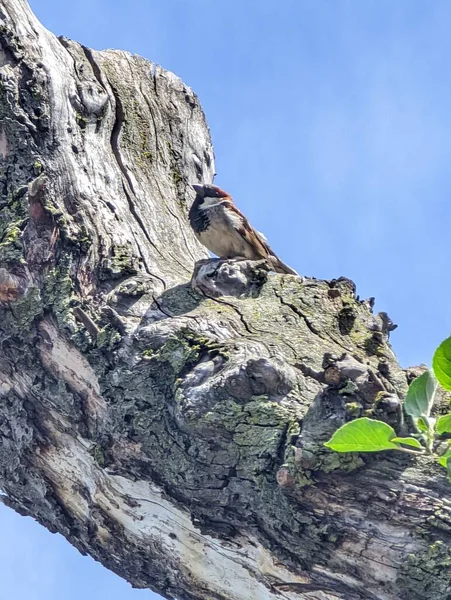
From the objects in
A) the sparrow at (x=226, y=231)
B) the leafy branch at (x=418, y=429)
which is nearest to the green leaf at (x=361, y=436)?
the leafy branch at (x=418, y=429)

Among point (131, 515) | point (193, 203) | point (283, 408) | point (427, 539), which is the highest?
point (193, 203)

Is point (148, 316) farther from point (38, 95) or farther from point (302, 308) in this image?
point (38, 95)

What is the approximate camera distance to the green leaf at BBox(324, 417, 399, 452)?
2213mm

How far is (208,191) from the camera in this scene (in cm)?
504

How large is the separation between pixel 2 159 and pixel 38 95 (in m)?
0.38

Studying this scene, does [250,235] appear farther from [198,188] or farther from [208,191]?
[198,188]

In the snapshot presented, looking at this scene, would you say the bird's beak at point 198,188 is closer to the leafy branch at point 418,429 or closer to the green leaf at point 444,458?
the leafy branch at point 418,429

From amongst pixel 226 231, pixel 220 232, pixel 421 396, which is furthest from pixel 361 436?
pixel 226 231

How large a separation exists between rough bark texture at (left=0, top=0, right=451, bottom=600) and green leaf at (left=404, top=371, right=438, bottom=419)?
0.07 meters

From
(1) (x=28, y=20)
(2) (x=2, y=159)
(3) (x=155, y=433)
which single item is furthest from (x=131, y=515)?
(1) (x=28, y=20)

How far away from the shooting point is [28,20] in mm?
4461

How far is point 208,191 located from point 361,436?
301cm

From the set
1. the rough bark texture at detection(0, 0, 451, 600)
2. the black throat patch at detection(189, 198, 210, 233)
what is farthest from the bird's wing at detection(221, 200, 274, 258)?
the rough bark texture at detection(0, 0, 451, 600)

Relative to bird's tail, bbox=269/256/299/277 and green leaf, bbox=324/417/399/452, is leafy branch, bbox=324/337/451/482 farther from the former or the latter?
bird's tail, bbox=269/256/299/277
